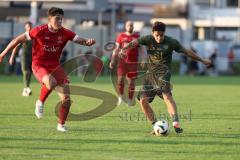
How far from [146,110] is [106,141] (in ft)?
5.60

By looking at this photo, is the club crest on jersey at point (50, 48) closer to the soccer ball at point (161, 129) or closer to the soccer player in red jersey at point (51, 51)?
the soccer player in red jersey at point (51, 51)

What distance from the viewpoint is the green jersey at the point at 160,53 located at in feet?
46.0

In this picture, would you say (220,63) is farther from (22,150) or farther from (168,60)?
(22,150)

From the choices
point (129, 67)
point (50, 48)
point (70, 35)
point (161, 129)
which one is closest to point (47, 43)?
point (50, 48)

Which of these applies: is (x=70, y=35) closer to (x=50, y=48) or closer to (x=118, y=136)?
(x=50, y=48)

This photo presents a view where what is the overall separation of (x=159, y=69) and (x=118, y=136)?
5.15 ft

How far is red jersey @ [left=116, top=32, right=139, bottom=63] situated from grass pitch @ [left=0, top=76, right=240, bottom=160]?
1.29 metres

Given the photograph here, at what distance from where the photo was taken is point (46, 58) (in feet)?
48.0

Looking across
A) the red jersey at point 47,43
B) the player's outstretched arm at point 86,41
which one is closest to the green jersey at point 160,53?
the player's outstretched arm at point 86,41

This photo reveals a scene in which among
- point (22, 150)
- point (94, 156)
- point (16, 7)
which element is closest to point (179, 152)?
point (94, 156)

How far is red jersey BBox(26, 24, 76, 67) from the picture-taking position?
567 inches

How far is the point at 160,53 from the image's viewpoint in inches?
556

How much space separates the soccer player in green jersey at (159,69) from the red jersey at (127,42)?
6007mm

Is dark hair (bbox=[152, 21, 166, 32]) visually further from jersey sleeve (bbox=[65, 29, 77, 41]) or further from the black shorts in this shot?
jersey sleeve (bbox=[65, 29, 77, 41])
